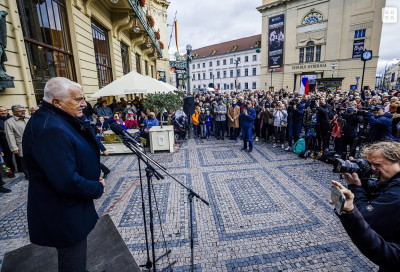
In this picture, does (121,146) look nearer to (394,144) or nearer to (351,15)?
(394,144)

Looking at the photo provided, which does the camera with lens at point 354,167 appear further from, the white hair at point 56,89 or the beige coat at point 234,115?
the beige coat at point 234,115

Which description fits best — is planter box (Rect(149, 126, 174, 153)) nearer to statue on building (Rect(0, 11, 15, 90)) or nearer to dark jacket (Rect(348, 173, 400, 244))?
statue on building (Rect(0, 11, 15, 90))

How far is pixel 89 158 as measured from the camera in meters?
1.70

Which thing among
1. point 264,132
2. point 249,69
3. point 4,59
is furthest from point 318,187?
point 249,69

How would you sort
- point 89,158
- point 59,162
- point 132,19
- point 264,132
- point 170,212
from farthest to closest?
point 132,19, point 264,132, point 170,212, point 89,158, point 59,162

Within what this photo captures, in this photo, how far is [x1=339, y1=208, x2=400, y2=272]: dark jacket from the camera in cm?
119

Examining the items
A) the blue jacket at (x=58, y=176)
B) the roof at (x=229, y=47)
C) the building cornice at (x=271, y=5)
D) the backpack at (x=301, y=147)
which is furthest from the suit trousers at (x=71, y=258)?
the roof at (x=229, y=47)

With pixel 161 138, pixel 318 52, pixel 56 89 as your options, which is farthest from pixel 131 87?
pixel 318 52

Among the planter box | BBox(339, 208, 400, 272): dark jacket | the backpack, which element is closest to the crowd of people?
the backpack

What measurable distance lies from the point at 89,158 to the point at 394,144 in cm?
272

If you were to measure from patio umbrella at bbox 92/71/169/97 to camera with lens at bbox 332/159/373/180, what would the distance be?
284 inches

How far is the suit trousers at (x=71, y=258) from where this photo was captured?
1.71 metres

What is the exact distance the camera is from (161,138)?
7879 mm

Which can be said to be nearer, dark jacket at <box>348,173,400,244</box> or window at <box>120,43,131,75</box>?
dark jacket at <box>348,173,400,244</box>
